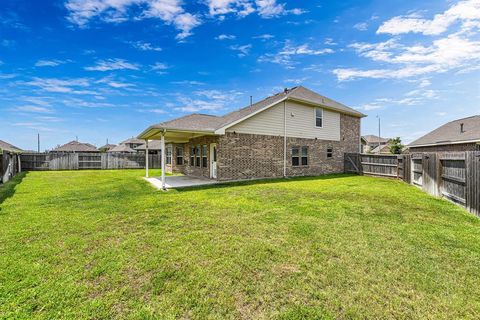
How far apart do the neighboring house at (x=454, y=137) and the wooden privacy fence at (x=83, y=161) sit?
29.3m

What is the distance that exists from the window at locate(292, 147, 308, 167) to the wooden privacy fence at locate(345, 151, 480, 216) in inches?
181

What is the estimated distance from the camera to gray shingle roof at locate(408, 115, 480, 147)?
61.9ft

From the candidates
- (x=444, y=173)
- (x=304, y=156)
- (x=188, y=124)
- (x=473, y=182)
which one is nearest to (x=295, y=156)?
(x=304, y=156)

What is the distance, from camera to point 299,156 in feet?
48.2

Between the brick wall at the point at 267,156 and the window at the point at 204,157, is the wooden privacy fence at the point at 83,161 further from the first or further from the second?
the brick wall at the point at 267,156

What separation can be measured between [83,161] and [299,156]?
73.2ft

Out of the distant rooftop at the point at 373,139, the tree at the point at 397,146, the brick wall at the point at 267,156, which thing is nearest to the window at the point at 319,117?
the brick wall at the point at 267,156

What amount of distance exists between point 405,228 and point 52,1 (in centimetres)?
1454

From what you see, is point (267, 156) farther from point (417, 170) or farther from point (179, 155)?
point (179, 155)

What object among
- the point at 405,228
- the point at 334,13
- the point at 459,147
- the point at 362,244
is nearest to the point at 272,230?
the point at 362,244

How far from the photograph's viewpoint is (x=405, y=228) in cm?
461

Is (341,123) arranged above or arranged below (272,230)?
above

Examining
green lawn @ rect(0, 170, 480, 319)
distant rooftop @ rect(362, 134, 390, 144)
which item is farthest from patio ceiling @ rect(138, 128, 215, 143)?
distant rooftop @ rect(362, 134, 390, 144)

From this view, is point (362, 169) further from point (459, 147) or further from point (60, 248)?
point (60, 248)
